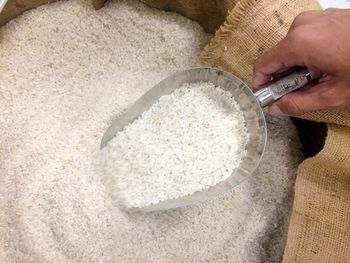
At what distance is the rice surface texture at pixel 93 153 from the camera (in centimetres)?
85

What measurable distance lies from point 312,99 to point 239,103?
0.41ft

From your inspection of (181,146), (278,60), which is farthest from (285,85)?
(181,146)

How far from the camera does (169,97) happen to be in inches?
31.8

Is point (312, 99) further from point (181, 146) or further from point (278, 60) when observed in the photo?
point (181, 146)

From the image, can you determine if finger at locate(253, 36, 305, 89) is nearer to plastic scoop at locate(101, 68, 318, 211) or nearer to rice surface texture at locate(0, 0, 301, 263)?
plastic scoop at locate(101, 68, 318, 211)

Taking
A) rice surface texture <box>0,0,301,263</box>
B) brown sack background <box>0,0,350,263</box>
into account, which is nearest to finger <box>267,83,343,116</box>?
brown sack background <box>0,0,350,263</box>

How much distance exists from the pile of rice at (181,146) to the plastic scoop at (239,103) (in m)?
0.01

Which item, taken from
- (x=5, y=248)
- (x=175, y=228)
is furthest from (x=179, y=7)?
(x=5, y=248)

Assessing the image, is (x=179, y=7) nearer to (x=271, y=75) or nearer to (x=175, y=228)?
(x=271, y=75)

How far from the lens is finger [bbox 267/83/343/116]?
690 mm

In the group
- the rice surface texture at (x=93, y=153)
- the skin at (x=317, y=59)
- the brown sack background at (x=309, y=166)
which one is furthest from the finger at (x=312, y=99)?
the rice surface texture at (x=93, y=153)

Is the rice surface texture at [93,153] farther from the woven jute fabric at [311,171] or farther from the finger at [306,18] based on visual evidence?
the finger at [306,18]

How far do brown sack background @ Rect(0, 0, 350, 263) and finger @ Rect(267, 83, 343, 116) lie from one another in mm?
129

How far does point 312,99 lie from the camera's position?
69cm
